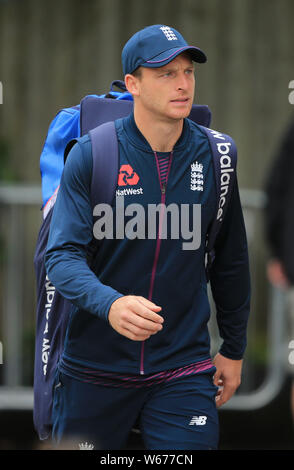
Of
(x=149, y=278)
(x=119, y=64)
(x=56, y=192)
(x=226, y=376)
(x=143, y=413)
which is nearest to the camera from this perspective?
(x=149, y=278)

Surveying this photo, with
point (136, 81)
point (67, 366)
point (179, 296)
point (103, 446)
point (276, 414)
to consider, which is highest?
point (136, 81)

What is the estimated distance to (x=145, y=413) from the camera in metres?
3.32

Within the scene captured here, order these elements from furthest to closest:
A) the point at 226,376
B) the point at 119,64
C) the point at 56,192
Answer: the point at 119,64
the point at 226,376
the point at 56,192

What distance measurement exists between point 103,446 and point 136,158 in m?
1.07

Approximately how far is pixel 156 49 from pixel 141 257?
0.73m

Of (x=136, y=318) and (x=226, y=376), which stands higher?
(x=136, y=318)

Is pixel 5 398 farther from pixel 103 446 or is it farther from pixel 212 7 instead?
pixel 212 7

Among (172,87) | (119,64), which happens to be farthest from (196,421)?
(119,64)

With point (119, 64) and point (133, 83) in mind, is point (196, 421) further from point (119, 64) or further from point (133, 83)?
point (119, 64)

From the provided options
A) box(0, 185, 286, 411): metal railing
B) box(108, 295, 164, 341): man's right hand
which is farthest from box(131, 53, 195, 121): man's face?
box(0, 185, 286, 411): metal railing

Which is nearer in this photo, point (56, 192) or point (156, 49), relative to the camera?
point (156, 49)

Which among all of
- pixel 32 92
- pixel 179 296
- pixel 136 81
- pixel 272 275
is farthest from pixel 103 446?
pixel 32 92

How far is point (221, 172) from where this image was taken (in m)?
3.31

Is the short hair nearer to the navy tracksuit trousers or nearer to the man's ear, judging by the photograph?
the man's ear
